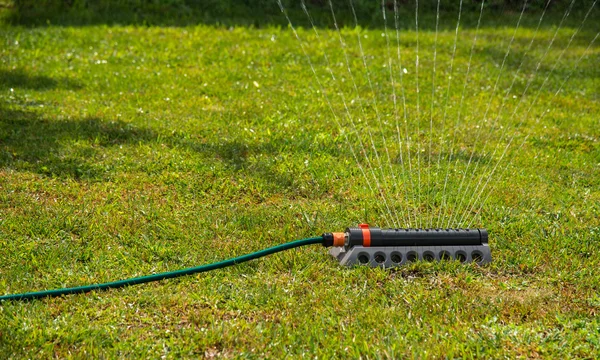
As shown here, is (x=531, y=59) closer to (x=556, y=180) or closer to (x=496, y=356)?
(x=556, y=180)

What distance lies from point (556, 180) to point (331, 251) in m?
1.77

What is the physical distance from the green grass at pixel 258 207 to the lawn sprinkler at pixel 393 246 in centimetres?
5

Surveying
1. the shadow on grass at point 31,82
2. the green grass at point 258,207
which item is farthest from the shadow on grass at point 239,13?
the shadow on grass at point 31,82

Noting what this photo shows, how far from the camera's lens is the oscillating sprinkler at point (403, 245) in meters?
3.25

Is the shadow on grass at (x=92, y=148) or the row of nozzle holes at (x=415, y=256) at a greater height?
the shadow on grass at (x=92, y=148)

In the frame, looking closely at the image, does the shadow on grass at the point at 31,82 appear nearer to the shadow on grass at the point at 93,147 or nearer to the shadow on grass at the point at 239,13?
the shadow on grass at the point at 93,147

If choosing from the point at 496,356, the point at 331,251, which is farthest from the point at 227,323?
the point at 496,356

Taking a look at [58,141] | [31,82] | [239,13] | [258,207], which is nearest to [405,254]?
[258,207]

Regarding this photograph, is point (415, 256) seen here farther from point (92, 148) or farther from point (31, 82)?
point (31, 82)

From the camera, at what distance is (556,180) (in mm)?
4508

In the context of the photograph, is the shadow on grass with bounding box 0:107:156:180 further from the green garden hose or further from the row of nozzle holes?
the row of nozzle holes

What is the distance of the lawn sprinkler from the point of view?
325 centimetres

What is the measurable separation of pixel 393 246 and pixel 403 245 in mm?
46

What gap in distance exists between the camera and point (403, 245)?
10.8 ft
